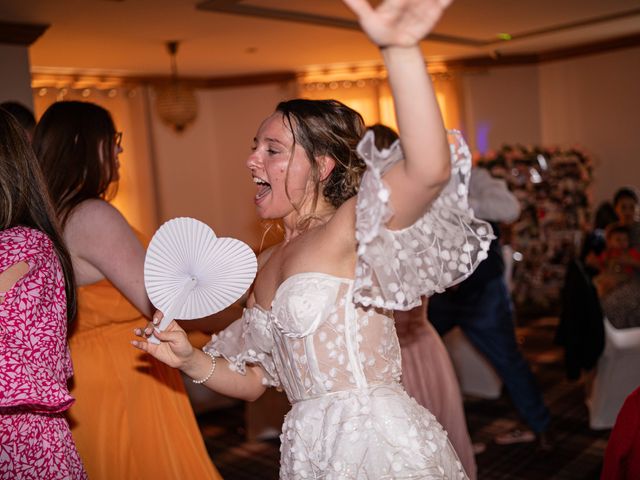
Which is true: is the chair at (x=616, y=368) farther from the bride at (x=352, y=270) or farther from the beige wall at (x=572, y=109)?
the beige wall at (x=572, y=109)

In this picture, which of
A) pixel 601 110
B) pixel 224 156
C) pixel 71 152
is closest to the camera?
pixel 71 152

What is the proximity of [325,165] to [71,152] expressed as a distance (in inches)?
38.3

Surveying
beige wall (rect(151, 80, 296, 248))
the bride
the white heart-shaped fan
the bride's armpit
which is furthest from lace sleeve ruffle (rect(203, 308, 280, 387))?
beige wall (rect(151, 80, 296, 248))

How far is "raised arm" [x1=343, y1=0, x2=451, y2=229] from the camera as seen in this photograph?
1161 mm

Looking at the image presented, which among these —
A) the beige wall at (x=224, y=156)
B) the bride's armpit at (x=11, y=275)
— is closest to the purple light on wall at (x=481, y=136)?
the beige wall at (x=224, y=156)

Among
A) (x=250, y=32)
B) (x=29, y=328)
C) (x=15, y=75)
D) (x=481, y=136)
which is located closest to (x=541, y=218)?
(x=481, y=136)

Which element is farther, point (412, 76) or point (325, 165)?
point (325, 165)

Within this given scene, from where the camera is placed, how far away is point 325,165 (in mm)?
1718

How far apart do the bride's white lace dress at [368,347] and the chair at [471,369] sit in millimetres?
3808

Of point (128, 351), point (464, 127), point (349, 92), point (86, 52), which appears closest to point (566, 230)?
point (464, 127)

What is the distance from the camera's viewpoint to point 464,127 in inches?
389

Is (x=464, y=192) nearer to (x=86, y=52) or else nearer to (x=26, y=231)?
(x=26, y=231)

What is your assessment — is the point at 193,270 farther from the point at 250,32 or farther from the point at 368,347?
the point at 250,32

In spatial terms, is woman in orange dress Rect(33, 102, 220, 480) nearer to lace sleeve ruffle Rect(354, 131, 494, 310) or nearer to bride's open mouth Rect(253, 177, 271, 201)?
bride's open mouth Rect(253, 177, 271, 201)
